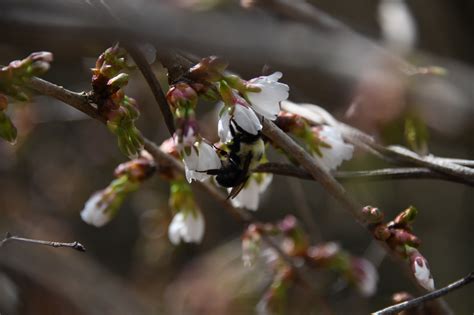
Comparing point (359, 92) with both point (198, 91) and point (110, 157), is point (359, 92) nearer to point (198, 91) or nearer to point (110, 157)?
point (198, 91)

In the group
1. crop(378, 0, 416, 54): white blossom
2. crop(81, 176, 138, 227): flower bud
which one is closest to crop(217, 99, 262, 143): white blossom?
crop(81, 176, 138, 227): flower bud

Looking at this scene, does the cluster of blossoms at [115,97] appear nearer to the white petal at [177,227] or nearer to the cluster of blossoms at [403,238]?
the cluster of blossoms at [403,238]

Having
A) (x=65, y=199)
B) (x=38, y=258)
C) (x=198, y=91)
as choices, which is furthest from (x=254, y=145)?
(x=65, y=199)

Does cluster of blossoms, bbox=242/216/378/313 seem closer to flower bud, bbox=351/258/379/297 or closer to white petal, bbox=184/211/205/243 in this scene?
flower bud, bbox=351/258/379/297

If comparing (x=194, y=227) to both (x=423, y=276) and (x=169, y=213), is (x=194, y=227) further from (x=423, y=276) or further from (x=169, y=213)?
(x=169, y=213)

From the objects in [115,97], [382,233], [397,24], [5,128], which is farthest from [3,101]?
[397,24]

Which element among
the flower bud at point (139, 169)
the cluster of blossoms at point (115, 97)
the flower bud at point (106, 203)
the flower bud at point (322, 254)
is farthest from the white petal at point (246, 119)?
the flower bud at point (322, 254)
